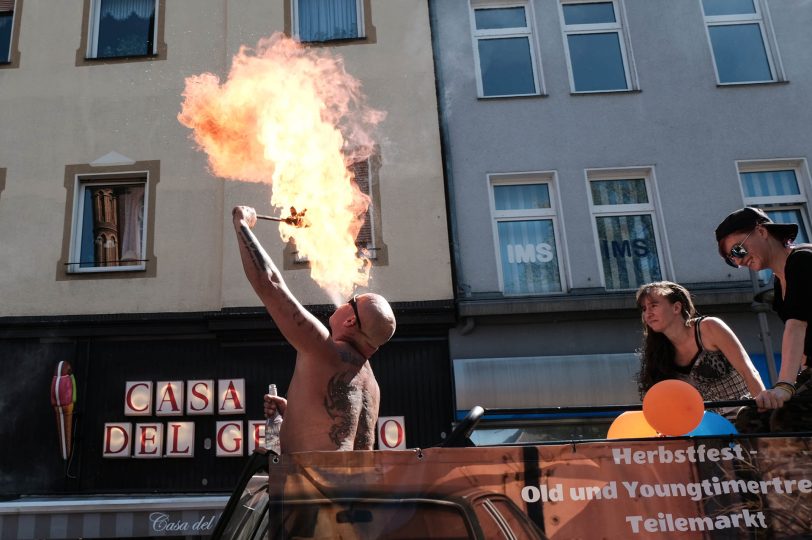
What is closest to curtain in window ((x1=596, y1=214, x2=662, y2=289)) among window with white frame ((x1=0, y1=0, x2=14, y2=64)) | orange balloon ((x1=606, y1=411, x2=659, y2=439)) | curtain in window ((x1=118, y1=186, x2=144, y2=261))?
curtain in window ((x1=118, y1=186, x2=144, y2=261))

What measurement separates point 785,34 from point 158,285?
417 inches

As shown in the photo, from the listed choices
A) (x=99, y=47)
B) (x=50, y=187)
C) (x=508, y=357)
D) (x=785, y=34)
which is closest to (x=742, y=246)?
(x=508, y=357)

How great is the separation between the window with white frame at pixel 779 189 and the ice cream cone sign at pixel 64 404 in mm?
10157

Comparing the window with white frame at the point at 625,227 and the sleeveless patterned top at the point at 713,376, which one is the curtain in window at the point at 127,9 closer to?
the window with white frame at the point at 625,227

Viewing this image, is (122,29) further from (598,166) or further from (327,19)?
(598,166)

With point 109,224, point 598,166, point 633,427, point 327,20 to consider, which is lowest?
point 633,427

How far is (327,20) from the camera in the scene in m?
11.4

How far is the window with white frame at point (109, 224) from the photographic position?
10.5 m

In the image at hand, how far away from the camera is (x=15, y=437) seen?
9.59 m

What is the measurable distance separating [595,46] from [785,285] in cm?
886

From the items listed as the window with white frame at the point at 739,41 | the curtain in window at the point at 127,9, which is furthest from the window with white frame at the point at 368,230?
the window with white frame at the point at 739,41

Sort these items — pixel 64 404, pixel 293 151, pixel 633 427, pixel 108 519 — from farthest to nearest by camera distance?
pixel 64 404
pixel 108 519
pixel 293 151
pixel 633 427

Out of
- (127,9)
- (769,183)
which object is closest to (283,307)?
(769,183)

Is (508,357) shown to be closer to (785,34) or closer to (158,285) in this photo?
(158,285)
